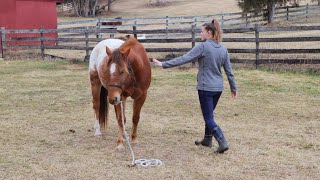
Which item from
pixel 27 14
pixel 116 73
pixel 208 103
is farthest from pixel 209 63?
pixel 27 14

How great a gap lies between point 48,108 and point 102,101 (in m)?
2.45

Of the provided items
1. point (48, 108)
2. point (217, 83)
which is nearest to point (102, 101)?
point (217, 83)

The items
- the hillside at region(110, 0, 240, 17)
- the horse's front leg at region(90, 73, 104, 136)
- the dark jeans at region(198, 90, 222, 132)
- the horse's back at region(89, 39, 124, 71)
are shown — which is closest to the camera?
the dark jeans at region(198, 90, 222, 132)

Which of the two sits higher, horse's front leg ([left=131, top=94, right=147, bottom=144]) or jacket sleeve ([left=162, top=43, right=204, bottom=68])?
jacket sleeve ([left=162, top=43, right=204, bottom=68])

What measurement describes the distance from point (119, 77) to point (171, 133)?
1861 mm

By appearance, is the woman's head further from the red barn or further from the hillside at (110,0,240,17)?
the hillside at (110,0,240,17)

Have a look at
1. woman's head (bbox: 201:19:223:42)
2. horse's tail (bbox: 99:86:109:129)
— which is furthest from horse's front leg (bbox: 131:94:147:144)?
woman's head (bbox: 201:19:223:42)

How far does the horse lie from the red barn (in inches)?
627

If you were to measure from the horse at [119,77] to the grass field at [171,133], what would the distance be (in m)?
0.41

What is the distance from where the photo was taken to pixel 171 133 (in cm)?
693

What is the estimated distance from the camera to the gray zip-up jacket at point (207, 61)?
5.65 m

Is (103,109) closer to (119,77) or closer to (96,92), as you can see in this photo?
(96,92)

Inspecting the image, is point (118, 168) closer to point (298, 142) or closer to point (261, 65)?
point (298, 142)

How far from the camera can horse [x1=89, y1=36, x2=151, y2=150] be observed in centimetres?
536
